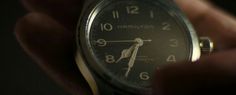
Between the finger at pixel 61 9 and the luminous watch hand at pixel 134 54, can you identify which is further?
the finger at pixel 61 9

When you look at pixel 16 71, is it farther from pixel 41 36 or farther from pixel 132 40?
pixel 132 40

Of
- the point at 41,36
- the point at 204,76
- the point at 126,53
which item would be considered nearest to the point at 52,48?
the point at 41,36

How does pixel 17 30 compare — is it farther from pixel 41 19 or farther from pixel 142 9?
pixel 142 9

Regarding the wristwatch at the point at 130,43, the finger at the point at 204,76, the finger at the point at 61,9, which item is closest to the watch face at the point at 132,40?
the wristwatch at the point at 130,43

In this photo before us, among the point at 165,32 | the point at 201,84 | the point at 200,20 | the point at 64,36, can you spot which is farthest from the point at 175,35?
the point at 201,84

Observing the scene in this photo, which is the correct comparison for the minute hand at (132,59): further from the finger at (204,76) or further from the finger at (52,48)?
the finger at (204,76)

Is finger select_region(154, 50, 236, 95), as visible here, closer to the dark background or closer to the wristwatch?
the wristwatch
